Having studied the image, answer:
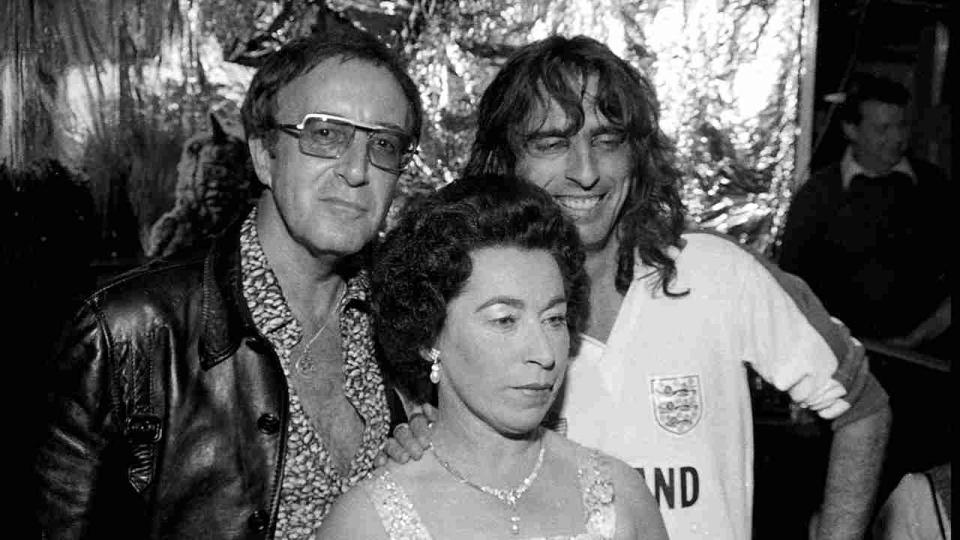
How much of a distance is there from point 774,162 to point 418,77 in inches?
64.7

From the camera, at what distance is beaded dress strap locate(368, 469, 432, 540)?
71.4 inches

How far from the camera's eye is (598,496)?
1.94 meters

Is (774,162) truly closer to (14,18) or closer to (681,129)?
(681,129)

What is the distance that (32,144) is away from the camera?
4.36 m

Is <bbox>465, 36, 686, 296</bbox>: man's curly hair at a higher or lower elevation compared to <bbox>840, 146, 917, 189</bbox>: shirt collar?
higher

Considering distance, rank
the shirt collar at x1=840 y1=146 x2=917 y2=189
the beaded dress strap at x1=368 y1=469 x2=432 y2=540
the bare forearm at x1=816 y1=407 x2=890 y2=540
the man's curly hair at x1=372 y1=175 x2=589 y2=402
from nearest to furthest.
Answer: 1. the beaded dress strap at x1=368 y1=469 x2=432 y2=540
2. the man's curly hair at x1=372 y1=175 x2=589 y2=402
3. the bare forearm at x1=816 y1=407 x2=890 y2=540
4. the shirt collar at x1=840 y1=146 x2=917 y2=189

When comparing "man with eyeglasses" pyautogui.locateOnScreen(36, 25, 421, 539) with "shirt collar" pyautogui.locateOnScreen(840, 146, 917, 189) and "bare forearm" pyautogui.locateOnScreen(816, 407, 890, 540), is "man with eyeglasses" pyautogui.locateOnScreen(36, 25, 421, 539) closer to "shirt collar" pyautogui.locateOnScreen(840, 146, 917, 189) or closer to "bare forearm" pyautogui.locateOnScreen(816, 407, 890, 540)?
"bare forearm" pyautogui.locateOnScreen(816, 407, 890, 540)

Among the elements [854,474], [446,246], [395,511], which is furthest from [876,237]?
[395,511]

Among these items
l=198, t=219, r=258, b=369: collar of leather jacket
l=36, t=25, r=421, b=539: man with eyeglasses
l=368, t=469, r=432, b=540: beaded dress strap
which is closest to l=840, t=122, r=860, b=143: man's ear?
l=36, t=25, r=421, b=539: man with eyeglasses

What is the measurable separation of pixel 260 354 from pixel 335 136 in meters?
0.48

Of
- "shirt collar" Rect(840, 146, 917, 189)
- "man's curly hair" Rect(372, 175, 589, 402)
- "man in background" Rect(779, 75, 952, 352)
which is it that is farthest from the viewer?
"shirt collar" Rect(840, 146, 917, 189)

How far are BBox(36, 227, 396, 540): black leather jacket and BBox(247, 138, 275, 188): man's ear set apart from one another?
1.03ft

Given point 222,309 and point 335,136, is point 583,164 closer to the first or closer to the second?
point 335,136

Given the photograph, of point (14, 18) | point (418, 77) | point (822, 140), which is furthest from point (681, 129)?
point (14, 18)
